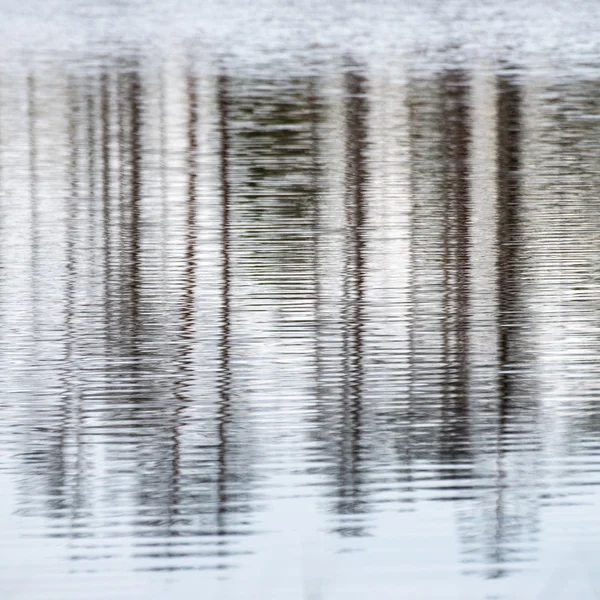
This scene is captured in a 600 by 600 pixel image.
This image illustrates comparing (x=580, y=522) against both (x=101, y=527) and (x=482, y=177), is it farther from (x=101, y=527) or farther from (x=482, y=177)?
(x=482, y=177)

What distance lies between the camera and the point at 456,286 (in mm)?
10078

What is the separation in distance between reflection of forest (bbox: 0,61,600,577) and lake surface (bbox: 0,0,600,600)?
2 cm

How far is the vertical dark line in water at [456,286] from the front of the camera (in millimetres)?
7297

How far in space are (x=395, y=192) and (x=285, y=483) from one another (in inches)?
286

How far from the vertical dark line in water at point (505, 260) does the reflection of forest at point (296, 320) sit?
24 mm

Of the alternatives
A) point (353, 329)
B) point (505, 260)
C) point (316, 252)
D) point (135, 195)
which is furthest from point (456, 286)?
point (135, 195)

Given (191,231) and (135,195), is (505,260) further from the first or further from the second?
(135,195)

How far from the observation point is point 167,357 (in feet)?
27.9

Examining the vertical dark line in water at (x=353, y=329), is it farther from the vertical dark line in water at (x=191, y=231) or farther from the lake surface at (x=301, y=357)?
the vertical dark line in water at (x=191, y=231)

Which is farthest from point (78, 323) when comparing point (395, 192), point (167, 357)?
point (395, 192)

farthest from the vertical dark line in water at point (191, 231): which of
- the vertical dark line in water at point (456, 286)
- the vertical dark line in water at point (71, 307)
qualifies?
the vertical dark line in water at point (456, 286)

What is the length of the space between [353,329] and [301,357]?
602 millimetres

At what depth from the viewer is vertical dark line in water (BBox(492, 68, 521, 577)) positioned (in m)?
6.43

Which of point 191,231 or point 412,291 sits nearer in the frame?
point 412,291
